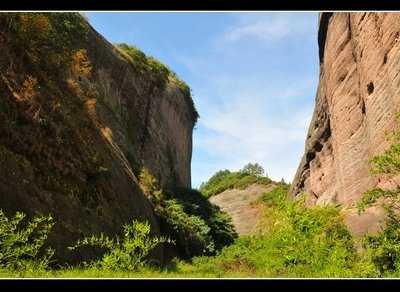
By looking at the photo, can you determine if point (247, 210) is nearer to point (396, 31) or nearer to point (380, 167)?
point (396, 31)

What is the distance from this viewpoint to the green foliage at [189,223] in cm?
2823

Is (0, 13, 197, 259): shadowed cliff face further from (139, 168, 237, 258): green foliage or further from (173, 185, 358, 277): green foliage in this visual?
(173, 185, 358, 277): green foliage

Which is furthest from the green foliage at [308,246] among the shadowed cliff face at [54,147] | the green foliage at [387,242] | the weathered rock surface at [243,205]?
the weathered rock surface at [243,205]

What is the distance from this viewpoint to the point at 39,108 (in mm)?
15758

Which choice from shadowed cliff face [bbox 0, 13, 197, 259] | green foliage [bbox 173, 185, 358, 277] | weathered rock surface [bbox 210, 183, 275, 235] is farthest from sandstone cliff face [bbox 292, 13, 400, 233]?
weathered rock surface [bbox 210, 183, 275, 235]

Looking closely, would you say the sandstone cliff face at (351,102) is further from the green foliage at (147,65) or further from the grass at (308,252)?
the green foliage at (147,65)

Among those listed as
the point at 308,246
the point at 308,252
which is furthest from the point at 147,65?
the point at 308,252

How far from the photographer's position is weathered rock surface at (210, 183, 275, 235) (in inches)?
2109

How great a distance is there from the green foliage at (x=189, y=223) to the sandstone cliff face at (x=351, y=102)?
→ 25.5ft

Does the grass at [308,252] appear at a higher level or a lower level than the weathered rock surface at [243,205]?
lower

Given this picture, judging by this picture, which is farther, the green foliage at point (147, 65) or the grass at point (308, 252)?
the green foliage at point (147, 65)

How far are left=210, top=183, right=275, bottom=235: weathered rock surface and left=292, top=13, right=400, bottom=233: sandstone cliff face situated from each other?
569 inches

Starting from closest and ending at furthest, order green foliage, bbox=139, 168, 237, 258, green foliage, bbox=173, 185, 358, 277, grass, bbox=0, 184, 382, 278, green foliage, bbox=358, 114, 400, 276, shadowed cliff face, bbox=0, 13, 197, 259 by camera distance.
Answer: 1. grass, bbox=0, 184, 382, 278
2. green foliage, bbox=358, 114, 400, 276
3. green foliage, bbox=173, 185, 358, 277
4. shadowed cliff face, bbox=0, 13, 197, 259
5. green foliage, bbox=139, 168, 237, 258
